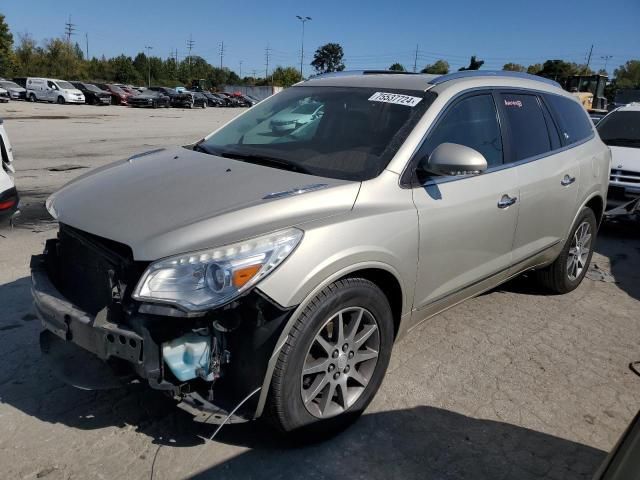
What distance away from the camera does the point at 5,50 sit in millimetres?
60281

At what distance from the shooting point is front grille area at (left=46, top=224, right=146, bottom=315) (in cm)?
246

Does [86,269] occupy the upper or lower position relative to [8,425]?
upper

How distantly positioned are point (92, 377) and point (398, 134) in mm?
2077

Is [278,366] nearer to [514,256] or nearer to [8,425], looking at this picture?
[8,425]

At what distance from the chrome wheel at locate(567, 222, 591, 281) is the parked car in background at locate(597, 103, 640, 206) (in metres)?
2.68

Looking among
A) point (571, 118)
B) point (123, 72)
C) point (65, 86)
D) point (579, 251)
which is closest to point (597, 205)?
point (579, 251)

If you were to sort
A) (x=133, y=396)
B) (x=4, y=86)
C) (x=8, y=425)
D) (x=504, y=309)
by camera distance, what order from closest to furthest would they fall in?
(x=8, y=425), (x=133, y=396), (x=504, y=309), (x=4, y=86)

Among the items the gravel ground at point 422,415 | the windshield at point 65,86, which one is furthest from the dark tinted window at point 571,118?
the windshield at point 65,86

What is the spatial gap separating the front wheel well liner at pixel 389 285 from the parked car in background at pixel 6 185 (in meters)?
3.26

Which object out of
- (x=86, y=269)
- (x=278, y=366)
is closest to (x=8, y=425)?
(x=86, y=269)

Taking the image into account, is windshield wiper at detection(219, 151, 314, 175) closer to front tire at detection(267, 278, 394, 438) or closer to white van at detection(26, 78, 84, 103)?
front tire at detection(267, 278, 394, 438)

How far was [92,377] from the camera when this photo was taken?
2600mm

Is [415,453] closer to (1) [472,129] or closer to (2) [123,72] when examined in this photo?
(1) [472,129]

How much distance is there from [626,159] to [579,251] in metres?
3.22
